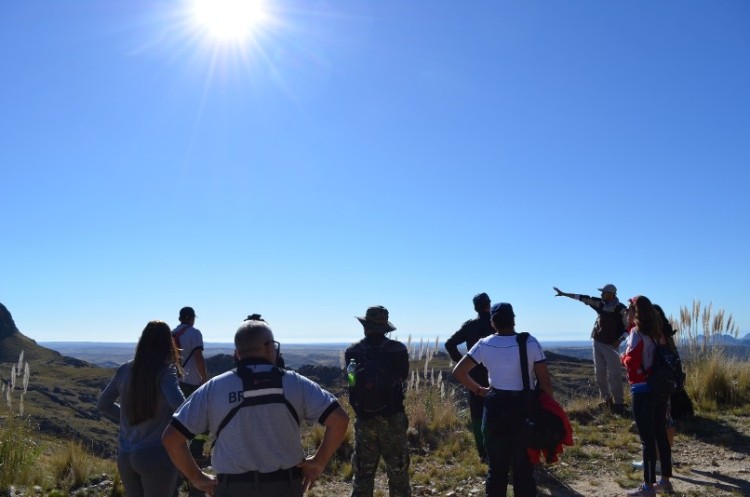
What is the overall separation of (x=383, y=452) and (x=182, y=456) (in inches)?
A: 97.9

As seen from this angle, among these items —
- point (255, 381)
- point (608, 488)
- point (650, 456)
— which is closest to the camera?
point (255, 381)

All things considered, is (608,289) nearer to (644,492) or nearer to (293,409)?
(644,492)

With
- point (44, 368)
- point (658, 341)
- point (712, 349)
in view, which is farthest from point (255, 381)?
point (44, 368)

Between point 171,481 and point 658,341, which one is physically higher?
point 658,341

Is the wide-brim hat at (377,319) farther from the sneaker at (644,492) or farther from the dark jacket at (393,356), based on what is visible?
the sneaker at (644,492)

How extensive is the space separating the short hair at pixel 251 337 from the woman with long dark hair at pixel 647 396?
165 inches

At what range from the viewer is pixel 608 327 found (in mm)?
9484

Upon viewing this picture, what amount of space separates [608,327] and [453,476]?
409 centimetres

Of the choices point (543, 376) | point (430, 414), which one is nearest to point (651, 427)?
point (543, 376)

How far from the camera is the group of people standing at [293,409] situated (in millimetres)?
2943

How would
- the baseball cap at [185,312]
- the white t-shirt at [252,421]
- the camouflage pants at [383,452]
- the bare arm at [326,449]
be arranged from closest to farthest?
the white t-shirt at [252,421] → the bare arm at [326,449] → the camouflage pants at [383,452] → the baseball cap at [185,312]

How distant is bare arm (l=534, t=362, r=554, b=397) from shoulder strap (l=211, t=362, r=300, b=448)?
99.7 inches

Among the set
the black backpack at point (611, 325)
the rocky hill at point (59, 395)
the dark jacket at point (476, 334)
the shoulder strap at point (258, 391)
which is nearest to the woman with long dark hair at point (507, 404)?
the dark jacket at point (476, 334)

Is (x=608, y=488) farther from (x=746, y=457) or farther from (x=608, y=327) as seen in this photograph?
(x=608, y=327)
